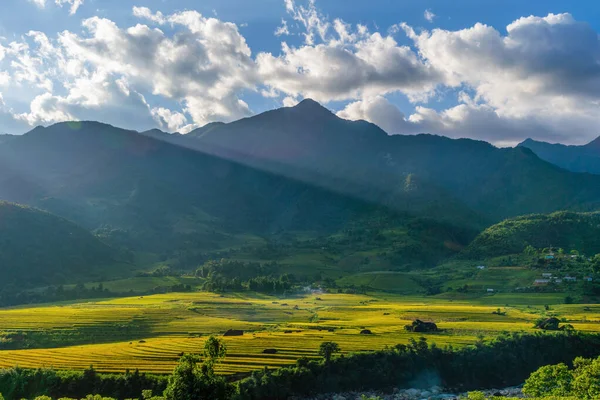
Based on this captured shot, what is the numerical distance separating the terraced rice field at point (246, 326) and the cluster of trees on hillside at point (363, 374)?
3535 millimetres

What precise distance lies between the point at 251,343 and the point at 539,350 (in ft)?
209

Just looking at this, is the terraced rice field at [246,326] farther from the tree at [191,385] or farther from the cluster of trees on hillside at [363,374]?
the tree at [191,385]

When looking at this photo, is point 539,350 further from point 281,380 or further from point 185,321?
point 185,321

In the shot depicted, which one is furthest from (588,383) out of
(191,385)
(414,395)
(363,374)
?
(191,385)

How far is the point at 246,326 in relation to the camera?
109250 mm

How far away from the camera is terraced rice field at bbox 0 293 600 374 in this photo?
81812 millimetres

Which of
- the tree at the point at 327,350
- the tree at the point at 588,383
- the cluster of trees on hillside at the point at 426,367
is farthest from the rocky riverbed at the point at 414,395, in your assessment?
the tree at the point at 588,383

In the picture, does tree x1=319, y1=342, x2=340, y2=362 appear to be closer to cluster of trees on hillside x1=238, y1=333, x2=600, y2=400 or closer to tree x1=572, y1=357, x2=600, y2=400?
cluster of trees on hillside x1=238, y1=333, x2=600, y2=400

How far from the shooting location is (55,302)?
171000 millimetres

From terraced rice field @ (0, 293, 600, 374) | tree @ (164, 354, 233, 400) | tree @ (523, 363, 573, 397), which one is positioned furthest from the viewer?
terraced rice field @ (0, 293, 600, 374)

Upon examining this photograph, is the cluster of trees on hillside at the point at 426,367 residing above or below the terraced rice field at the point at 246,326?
below

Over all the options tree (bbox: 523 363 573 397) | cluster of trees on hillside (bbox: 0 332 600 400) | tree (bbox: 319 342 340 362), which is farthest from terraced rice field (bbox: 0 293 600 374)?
tree (bbox: 523 363 573 397)

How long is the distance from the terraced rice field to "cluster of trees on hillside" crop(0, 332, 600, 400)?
3535 mm

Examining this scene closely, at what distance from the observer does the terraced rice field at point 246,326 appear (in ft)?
268
